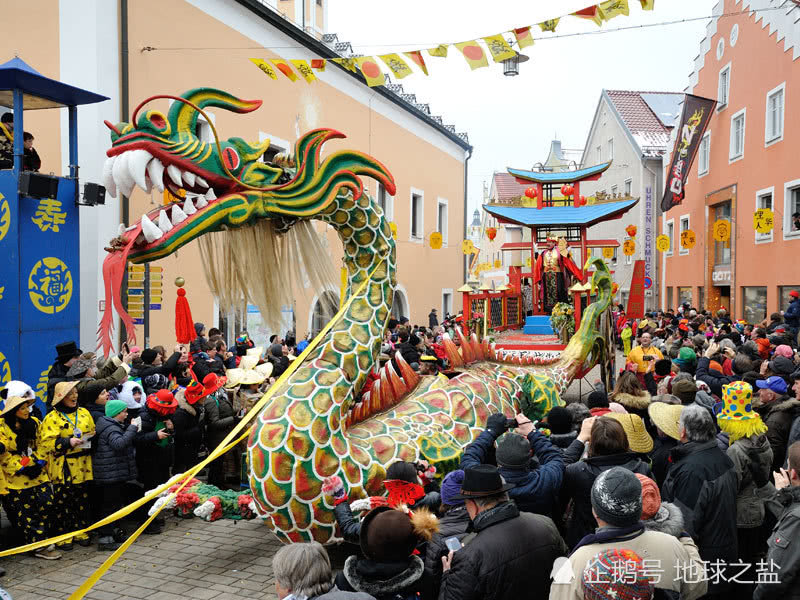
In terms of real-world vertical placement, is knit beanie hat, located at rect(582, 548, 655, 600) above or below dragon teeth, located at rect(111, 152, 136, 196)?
below

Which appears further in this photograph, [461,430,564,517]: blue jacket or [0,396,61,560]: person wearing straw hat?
[0,396,61,560]: person wearing straw hat

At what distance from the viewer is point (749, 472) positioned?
3.62 metres

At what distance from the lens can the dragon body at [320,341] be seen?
359cm

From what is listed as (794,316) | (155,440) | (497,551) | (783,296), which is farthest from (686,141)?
(497,551)

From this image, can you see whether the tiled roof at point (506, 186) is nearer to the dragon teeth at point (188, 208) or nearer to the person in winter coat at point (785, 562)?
the dragon teeth at point (188, 208)

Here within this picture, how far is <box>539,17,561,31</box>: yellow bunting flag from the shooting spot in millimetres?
6723

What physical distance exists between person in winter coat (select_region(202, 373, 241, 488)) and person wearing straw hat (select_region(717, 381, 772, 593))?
12.9 ft

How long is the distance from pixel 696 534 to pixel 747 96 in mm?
16143

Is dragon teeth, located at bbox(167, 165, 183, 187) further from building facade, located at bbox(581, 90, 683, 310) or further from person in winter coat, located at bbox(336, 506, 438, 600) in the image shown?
building facade, located at bbox(581, 90, 683, 310)

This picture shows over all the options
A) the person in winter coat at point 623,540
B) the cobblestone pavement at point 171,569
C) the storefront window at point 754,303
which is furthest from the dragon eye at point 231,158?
the storefront window at point 754,303

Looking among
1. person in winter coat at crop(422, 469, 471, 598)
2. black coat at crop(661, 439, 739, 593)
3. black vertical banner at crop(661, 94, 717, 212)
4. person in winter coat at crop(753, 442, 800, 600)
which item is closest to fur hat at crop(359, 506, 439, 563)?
person in winter coat at crop(422, 469, 471, 598)

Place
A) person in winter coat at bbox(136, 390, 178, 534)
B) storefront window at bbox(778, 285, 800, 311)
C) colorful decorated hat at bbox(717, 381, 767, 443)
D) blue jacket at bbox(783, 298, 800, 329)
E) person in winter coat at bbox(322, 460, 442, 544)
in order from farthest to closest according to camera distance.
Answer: storefront window at bbox(778, 285, 800, 311)
blue jacket at bbox(783, 298, 800, 329)
person in winter coat at bbox(136, 390, 178, 534)
colorful decorated hat at bbox(717, 381, 767, 443)
person in winter coat at bbox(322, 460, 442, 544)

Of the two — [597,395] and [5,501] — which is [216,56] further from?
[597,395]

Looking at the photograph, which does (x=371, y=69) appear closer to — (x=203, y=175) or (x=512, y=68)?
(x=512, y=68)
